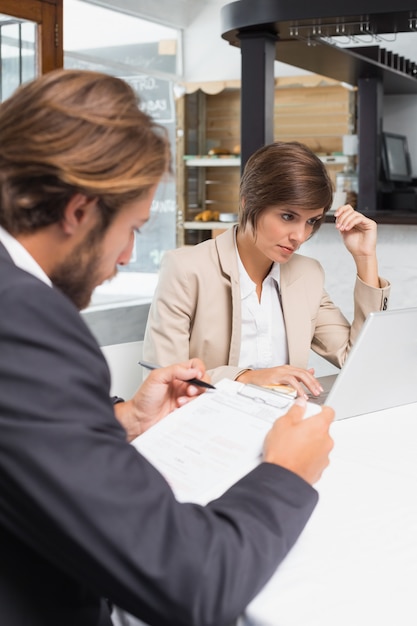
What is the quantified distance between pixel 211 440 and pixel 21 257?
1.67 ft

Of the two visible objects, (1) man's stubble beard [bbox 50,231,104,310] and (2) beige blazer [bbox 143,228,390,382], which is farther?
(2) beige blazer [bbox 143,228,390,382]

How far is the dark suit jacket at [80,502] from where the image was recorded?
2.43 feet

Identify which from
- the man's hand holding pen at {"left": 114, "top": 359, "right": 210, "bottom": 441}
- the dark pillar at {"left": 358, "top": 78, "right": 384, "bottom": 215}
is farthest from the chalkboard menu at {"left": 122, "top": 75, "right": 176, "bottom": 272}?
the man's hand holding pen at {"left": 114, "top": 359, "right": 210, "bottom": 441}

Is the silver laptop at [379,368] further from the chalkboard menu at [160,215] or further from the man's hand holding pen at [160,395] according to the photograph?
the chalkboard menu at [160,215]

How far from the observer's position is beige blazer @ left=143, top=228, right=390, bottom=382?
2.25 meters

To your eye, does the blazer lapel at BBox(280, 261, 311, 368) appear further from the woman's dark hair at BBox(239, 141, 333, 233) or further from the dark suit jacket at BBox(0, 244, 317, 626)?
the dark suit jacket at BBox(0, 244, 317, 626)

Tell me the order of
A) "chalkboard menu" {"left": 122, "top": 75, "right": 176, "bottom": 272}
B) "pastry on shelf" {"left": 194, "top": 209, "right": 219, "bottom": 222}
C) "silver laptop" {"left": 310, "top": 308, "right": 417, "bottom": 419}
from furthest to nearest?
1. "chalkboard menu" {"left": 122, "top": 75, "right": 176, "bottom": 272}
2. "pastry on shelf" {"left": 194, "top": 209, "right": 219, "bottom": 222}
3. "silver laptop" {"left": 310, "top": 308, "right": 417, "bottom": 419}

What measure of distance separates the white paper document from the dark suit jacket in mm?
299

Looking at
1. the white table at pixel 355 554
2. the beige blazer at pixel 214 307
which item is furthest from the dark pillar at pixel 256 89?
the white table at pixel 355 554

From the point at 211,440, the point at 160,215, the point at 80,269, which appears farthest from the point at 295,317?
the point at 160,215

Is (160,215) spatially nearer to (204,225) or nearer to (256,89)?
(204,225)

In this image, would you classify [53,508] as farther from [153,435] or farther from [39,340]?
[153,435]

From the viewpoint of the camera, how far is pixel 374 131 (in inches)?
211

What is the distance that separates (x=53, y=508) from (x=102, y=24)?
20.3 feet
